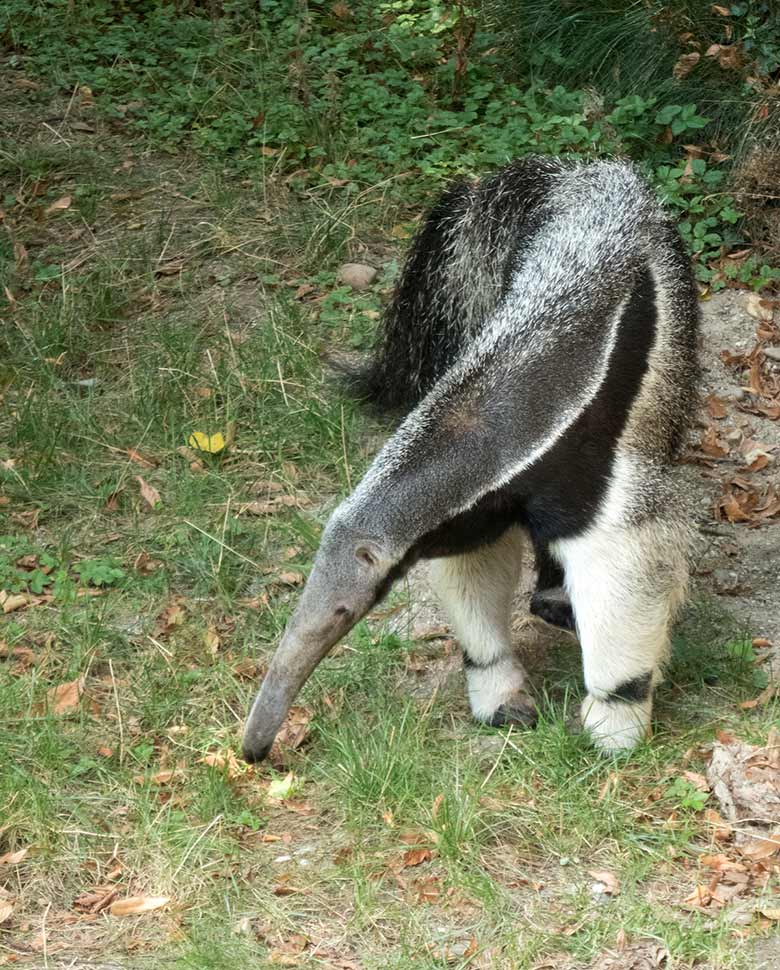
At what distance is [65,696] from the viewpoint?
5.72 metres

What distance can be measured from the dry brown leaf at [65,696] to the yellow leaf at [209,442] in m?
1.76

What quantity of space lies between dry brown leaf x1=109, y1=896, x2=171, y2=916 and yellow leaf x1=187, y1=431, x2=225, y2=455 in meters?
3.02

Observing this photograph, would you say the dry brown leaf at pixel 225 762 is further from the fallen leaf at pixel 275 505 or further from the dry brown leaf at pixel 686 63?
the dry brown leaf at pixel 686 63

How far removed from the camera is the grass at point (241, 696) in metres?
4.46

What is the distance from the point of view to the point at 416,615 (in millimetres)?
6289

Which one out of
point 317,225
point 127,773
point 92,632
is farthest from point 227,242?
point 127,773

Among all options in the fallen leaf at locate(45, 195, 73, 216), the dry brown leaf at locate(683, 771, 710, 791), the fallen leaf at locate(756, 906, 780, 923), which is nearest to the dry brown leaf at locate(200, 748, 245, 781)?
the dry brown leaf at locate(683, 771, 710, 791)

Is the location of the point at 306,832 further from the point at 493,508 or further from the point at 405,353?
A: the point at 405,353

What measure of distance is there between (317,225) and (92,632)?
3562 millimetres

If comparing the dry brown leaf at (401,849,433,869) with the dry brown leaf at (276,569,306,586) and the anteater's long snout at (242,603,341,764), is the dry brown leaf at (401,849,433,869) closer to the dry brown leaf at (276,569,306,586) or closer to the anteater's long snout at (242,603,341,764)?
the anteater's long snout at (242,603,341,764)

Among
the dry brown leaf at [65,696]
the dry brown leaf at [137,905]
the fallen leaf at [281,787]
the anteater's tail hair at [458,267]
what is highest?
the anteater's tail hair at [458,267]

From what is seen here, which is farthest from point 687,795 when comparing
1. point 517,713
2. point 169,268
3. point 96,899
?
point 169,268

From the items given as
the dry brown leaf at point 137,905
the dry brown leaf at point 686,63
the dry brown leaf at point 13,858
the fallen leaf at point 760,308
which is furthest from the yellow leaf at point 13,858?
the dry brown leaf at point 686,63

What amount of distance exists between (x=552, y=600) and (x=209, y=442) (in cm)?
218
